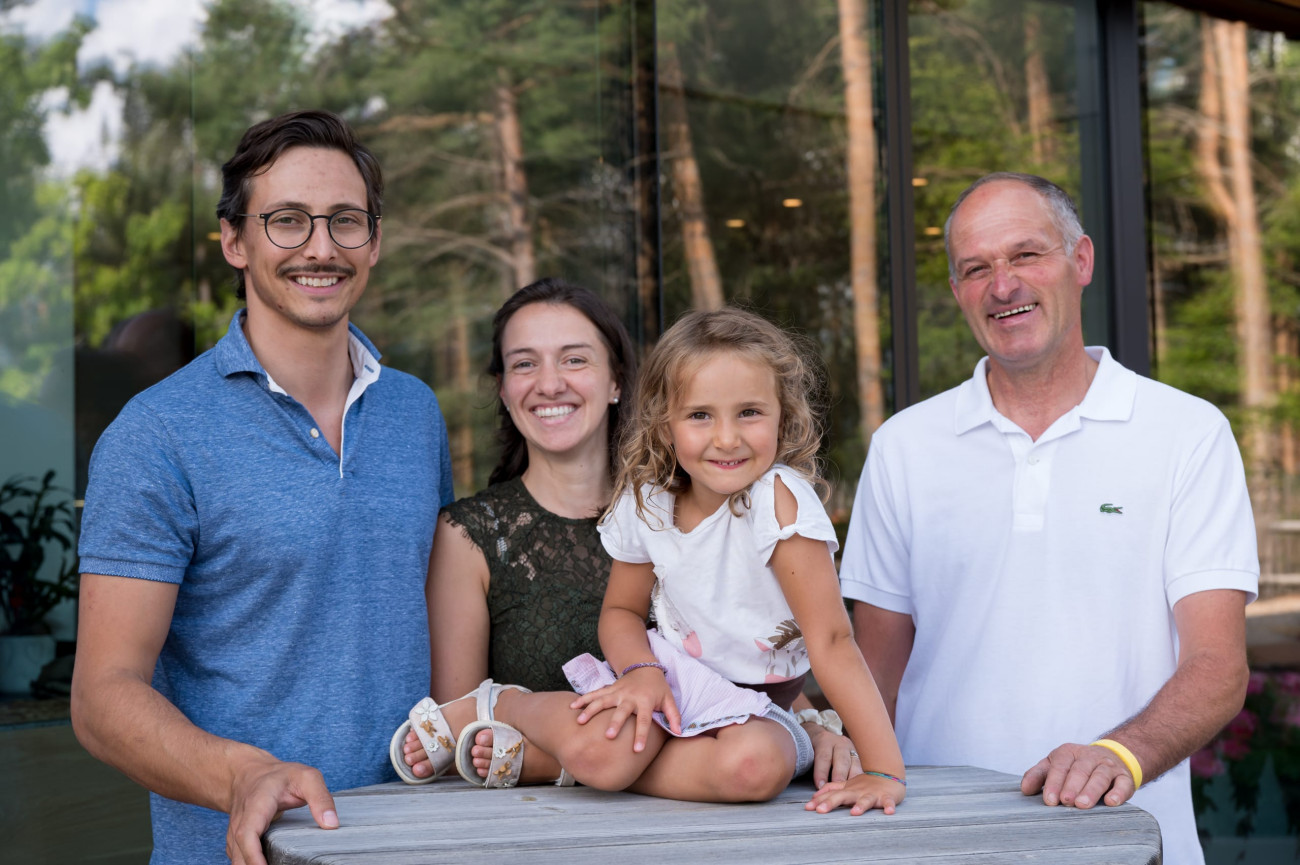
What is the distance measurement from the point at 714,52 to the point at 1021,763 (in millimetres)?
4020

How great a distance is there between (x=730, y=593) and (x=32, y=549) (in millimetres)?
2647

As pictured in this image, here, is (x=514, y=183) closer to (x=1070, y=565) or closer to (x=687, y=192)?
(x=687, y=192)

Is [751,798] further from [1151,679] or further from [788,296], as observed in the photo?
[788,296]

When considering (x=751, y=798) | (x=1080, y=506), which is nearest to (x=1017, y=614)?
(x=1080, y=506)

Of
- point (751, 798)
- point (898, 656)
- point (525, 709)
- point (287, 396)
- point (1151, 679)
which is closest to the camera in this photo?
point (751, 798)

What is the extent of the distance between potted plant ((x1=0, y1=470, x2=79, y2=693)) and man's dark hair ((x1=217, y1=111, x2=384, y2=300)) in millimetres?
2021

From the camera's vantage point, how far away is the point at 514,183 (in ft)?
16.9

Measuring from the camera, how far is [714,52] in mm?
5359

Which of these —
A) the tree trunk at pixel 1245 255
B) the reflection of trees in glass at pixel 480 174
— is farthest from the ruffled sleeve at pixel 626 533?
the tree trunk at pixel 1245 255

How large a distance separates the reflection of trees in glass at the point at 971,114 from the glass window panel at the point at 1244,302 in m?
0.42

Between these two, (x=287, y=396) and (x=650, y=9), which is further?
(x=650, y=9)

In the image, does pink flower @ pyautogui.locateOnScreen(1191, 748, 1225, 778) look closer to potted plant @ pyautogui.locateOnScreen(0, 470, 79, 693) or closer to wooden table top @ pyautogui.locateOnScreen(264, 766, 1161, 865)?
wooden table top @ pyautogui.locateOnScreen(264, 766, 1161, 865)

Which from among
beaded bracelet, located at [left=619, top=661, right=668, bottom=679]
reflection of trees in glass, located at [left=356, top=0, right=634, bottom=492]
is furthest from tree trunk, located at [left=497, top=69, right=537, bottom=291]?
beaded bracelet, located at [left=619, top=661, right=668, bottom=679]

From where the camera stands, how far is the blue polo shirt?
1753 millimetres
